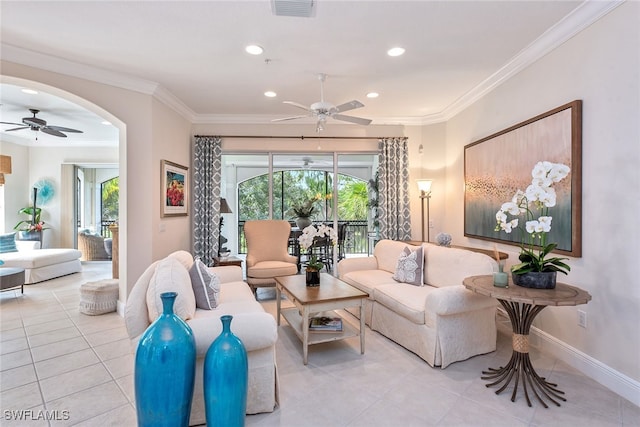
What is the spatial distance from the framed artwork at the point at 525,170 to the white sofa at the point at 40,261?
695 cm

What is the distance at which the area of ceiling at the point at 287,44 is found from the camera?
8.11ft

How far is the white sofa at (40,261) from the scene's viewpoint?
530 cm

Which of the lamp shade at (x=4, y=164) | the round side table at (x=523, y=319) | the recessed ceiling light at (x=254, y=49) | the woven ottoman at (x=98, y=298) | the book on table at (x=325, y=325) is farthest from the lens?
the lamp shade at (x=4, y=164)

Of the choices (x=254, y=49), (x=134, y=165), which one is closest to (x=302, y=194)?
(x=134, y=165)

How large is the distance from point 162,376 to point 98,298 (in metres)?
3.05

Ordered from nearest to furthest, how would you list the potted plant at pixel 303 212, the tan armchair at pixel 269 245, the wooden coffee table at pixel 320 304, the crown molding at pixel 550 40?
the crown molding at pixel 550 40
the wooden coffee table at pixel 320 304
the tan armchair at pixel 269 245
the potted plant at pixel 303 212

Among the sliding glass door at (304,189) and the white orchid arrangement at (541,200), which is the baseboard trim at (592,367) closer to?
the white orchid arrangement at (541,200)

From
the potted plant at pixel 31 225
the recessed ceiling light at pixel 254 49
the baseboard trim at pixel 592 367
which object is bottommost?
the baseboard trim at pixel 592 367

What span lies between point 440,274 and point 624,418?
1.62 metres

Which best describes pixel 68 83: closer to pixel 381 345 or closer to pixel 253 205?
pixel 253 205

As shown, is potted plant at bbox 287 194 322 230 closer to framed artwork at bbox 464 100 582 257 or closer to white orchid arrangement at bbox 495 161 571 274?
framed artwork at bbox 464 100 582 257

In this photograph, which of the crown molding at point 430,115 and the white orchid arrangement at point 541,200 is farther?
the crown molding at point 430,115

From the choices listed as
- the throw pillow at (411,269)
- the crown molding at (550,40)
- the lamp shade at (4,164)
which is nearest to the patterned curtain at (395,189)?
the crown molding at (550,40)

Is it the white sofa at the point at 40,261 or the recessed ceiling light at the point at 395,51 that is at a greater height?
the recessed ceiling light at the point at 395,51
